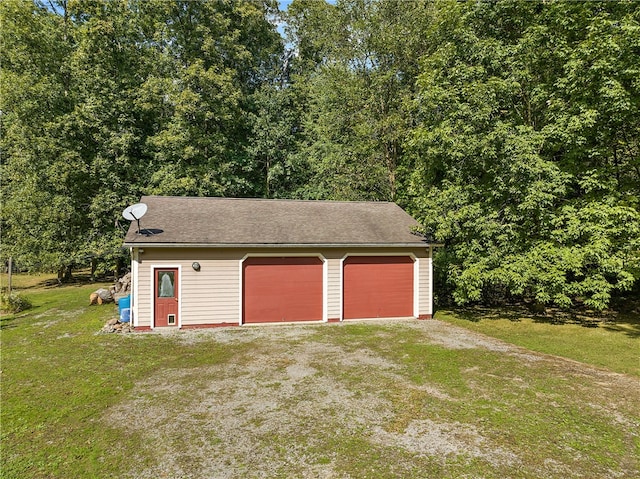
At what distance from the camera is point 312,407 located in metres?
6.02

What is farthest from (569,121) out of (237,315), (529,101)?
(237,315)

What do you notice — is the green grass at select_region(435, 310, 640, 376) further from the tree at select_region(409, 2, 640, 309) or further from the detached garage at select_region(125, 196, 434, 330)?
the detached garage at select_region(125, 196, 434, 330)

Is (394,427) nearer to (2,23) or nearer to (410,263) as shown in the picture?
(410,263)

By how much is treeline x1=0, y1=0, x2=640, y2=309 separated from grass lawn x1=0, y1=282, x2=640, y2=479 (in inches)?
171

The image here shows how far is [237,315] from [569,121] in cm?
1203

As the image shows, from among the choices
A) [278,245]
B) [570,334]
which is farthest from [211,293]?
[570,334]

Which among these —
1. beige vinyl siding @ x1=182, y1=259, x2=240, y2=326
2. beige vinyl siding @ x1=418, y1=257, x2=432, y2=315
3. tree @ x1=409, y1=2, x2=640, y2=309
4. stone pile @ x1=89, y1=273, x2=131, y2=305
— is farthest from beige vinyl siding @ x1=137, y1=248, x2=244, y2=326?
tree @ x1=409, y1=2, x2=640, y2=309

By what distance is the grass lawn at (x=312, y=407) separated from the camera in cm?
446

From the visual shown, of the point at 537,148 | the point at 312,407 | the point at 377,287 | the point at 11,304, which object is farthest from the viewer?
the point at 11,304

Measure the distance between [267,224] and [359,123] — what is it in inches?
431

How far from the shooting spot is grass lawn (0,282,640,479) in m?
4.46

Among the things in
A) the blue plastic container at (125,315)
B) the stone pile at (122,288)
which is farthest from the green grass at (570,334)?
the stone pile at (122,288)

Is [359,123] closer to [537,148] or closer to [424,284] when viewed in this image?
[537,148]

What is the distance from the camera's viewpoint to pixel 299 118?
26875 mm
